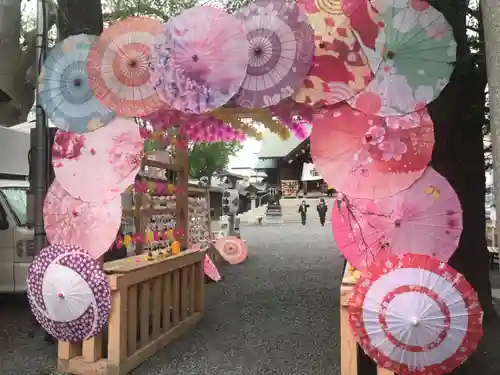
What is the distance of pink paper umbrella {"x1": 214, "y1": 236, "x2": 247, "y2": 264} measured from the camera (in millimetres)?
11266

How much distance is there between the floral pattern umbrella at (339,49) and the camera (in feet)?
11.6

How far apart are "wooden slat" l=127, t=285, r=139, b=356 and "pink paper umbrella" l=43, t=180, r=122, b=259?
512mm

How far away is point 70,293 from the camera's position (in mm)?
4090

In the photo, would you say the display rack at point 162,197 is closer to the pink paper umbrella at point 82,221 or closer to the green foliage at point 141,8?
the pink paper umbrella at point 82,221

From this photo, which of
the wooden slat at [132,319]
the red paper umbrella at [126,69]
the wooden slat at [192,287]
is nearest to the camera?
the red paper umbrella at [126,69]

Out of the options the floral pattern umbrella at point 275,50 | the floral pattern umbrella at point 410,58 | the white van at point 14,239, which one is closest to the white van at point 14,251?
the white van at point 14,239

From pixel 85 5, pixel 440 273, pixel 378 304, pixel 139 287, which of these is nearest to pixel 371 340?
pixel 378 304

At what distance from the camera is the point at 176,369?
449cm

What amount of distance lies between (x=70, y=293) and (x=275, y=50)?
2494 mm

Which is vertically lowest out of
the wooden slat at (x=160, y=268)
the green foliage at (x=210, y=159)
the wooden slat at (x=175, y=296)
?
the wooden slat at (x=175, y=296)

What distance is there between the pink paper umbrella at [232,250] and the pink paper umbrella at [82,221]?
7084mm

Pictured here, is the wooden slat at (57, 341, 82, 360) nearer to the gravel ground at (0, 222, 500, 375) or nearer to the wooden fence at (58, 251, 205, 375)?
the wooden fence at (58, 251, 205, 375)

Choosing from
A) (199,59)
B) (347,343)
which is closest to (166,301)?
(347,343)

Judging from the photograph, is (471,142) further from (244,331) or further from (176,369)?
(176,369)
